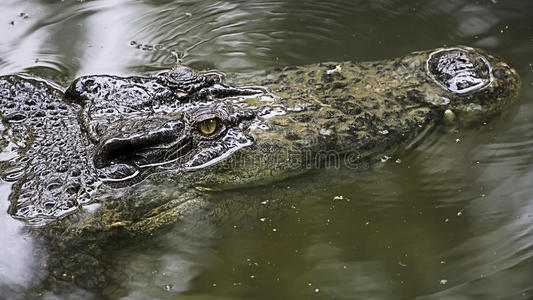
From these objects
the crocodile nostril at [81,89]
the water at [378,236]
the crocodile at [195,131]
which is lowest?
the water at [378,236]

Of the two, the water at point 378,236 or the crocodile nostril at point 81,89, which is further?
the crocodile nostril at point 81,89

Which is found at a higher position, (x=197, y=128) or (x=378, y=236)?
(x=197, y=128)

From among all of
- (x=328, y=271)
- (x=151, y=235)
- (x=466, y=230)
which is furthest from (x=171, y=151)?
(x=466, y=230)

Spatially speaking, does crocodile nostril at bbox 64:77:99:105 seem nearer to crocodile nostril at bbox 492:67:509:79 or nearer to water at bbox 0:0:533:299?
water at bbox 0:0:533:299

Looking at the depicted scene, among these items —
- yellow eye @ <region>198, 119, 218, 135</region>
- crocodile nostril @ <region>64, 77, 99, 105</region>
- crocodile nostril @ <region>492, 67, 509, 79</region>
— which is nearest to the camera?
yellow eye @ <region>198, 119, 218, 135</region>

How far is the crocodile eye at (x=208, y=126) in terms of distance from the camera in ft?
10.7

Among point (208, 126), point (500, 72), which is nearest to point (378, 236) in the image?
point (208, 126)

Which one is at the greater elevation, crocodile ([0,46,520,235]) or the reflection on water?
crocodile ([0,46,520,235])

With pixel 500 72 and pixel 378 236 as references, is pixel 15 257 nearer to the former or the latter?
pixel 378 236

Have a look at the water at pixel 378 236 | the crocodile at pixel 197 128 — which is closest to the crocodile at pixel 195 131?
the crocodile at pixel 197 128

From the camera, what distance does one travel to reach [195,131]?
3293 mm

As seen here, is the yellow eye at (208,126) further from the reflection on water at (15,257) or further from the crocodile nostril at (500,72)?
the crocodile nostril at (500,72)

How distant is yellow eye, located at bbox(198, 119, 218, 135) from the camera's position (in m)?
3.28

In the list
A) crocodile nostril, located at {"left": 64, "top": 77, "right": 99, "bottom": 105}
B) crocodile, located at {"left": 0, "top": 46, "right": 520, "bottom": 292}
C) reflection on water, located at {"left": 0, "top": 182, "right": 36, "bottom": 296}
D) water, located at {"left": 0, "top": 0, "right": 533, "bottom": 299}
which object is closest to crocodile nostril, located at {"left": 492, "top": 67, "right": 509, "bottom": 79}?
crocodile, located at {"left": 0, "top": 46, "right": 520, "bottom": 292}
